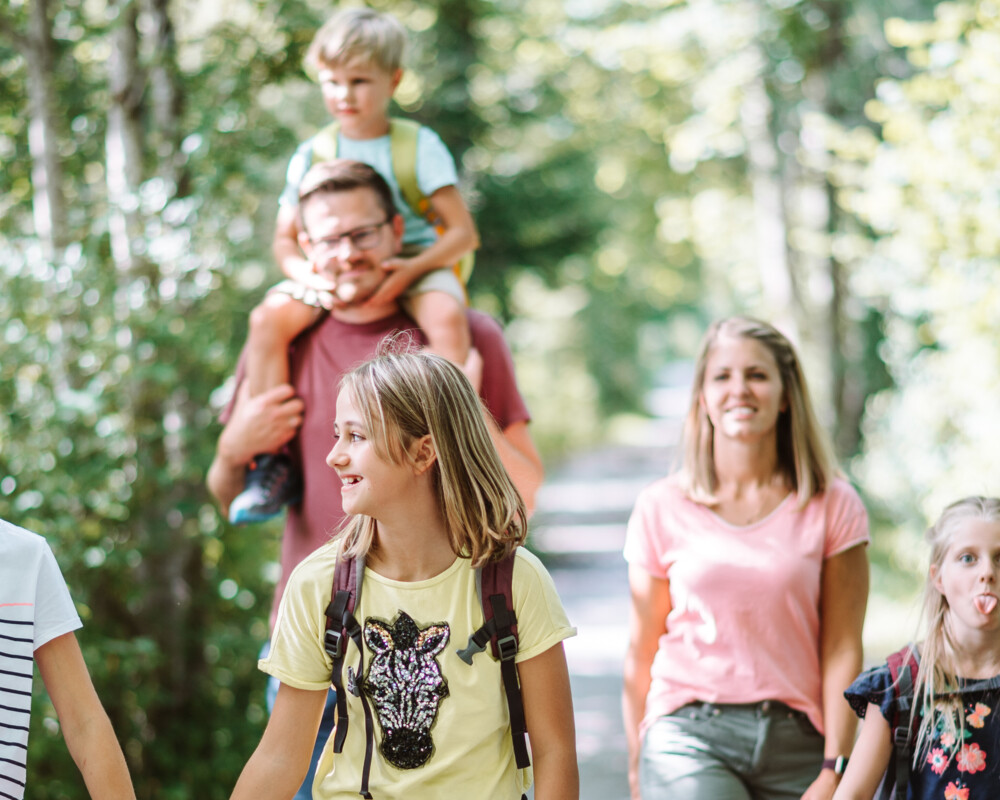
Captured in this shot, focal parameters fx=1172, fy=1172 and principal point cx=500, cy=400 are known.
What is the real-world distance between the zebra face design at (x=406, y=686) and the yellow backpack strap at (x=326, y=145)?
1.82m

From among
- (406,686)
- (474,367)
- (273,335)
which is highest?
(273,335)

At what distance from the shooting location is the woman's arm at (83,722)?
231 centimetres

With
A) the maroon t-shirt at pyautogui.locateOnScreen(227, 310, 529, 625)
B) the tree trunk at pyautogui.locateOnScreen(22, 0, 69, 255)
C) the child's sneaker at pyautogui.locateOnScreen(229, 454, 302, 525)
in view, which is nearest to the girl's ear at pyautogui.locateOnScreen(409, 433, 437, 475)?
the maroon t-shirt at pyautogui.locateOnScreen(227, 310, 529, 625)

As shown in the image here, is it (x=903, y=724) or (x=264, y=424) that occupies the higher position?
(x=264, y=424)

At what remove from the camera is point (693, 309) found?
4091cm

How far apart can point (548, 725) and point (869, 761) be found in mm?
750

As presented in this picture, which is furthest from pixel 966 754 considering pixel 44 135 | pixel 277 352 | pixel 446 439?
pixel 44 135

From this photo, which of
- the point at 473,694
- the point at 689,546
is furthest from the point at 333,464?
the point at 689,546

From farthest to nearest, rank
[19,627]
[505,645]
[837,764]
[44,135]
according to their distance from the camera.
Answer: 1. [44,135]
2. [837,764]
3. [505,645]
4. [19,627]

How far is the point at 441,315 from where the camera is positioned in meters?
3.32

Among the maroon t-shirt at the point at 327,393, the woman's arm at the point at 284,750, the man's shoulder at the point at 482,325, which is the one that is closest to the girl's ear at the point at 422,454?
the woman's arm at the point at 284,750

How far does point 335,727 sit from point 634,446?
30.8 meters

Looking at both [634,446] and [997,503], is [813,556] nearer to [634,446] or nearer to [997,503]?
[997,503]

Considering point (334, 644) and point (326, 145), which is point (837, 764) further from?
point (326, 145)
